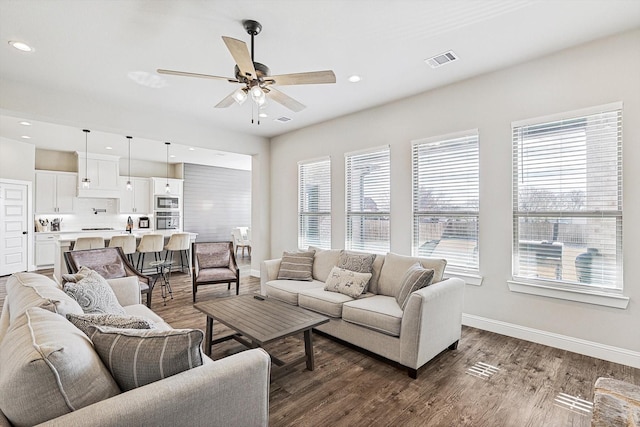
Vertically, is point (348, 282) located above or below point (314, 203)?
below

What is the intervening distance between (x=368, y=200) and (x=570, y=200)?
2.44m

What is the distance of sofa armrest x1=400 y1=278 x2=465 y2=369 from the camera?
2.48 m

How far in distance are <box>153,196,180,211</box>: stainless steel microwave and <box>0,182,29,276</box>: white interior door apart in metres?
2.71

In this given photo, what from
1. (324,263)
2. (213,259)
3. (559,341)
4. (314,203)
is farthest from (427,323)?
(213,259)

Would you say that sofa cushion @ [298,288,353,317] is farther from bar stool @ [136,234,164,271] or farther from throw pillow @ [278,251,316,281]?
bar stool @ [136,234,164,271]

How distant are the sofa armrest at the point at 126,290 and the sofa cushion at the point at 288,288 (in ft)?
4.72

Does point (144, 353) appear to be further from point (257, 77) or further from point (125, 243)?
point (125, 243)

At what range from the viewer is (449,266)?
388 cm

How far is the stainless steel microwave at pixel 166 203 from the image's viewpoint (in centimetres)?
898

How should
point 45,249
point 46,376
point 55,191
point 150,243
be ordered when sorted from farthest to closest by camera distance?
1. point 55,191
2. point 45,249
3. point 150,243
4. point 46,376

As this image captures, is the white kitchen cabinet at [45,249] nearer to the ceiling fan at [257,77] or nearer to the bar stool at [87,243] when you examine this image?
the bar stool at [87,243]

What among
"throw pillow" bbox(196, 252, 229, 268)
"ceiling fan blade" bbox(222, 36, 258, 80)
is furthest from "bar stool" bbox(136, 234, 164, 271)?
"ceiling fan blade" bbox(222, 36, 258, 80)

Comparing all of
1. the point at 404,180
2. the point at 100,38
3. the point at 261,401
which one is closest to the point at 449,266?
the point at 404,180

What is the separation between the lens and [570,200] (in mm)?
3045
